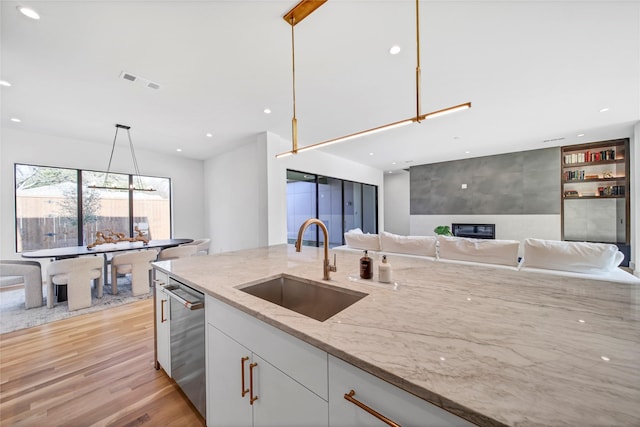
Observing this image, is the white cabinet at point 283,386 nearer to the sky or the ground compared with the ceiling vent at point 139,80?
nearer to the ground

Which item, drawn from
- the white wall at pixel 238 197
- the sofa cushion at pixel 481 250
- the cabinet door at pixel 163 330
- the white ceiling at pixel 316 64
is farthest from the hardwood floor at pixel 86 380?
the sofa cushion at pixel 481 250

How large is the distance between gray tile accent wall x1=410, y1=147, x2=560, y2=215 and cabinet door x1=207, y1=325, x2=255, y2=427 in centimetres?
740

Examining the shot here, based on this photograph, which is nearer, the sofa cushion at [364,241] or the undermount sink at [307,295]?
the undermount sink at [307,295]

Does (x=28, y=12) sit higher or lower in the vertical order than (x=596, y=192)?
higher

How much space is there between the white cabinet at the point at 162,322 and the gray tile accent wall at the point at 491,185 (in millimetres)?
7324

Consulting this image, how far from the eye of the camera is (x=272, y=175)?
14.4 feet

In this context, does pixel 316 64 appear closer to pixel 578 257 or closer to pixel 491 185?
pixel 578 257

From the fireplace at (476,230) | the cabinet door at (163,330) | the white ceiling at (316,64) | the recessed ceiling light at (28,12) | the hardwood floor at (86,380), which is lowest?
the hardwood floor at (86,380)

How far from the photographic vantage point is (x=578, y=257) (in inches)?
89.7

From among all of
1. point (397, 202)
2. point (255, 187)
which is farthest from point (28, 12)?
point (397, 202)

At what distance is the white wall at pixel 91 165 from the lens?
4.03 m

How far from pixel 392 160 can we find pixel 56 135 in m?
7.44

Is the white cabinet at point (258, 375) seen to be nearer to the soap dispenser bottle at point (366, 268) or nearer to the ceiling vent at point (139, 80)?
the soap dispenser bottle at point (366, 268)

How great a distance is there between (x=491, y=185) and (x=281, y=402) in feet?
24.9
